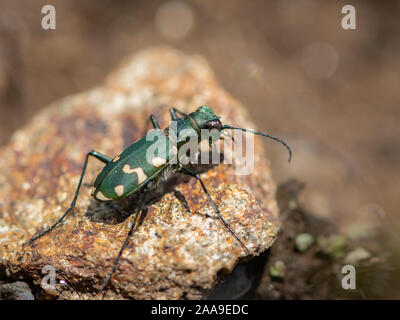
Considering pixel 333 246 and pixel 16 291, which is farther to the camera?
pixel 333 246

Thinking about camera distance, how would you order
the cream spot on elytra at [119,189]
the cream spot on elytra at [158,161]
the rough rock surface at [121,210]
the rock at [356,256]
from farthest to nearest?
the rock at [356,256], the cream spot on elytra at [158,161], the cream spot on elytra at [119,189], the rough rock surface at [121,210]

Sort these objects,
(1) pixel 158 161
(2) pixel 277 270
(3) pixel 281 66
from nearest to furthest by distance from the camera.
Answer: (1) pixel 158 161 < (2) pixel 277 270 < (3) pixel 281 66

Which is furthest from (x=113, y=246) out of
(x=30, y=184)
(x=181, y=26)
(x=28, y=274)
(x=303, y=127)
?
(x=181, y=26)

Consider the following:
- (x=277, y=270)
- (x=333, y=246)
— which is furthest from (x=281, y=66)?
(x=277, y=270)

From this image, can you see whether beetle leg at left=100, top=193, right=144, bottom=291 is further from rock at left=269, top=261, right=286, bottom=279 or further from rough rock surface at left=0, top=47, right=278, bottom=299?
rock at left=269, top=261, right=286, bottom=279

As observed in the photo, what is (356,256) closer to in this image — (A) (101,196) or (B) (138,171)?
(B) (138,171)

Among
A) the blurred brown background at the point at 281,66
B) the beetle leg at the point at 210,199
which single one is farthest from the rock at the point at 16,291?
the blurred brown background at the point at 281,66

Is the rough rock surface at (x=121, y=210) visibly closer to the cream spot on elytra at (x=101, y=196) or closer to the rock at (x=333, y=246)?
the cream spot on elytra at (x=101, y=196)
